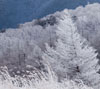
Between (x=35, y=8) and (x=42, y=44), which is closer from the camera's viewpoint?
(x=42, y=44)

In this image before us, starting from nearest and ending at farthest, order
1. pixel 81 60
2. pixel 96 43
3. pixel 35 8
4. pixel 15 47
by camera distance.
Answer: pixel 81 60
pixel 96 43
pixel 15 47
pixel 35 8

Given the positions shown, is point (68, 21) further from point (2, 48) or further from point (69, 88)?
point (2, 48)

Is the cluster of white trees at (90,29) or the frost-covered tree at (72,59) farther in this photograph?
the cluster of white trees at (90,29)

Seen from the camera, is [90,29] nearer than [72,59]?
No

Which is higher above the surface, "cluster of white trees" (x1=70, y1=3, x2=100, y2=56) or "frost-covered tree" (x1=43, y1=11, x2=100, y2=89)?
"cluster of white trees" (x1=70, y1=3, x2=100, y2=56)

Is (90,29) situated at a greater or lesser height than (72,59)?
greater

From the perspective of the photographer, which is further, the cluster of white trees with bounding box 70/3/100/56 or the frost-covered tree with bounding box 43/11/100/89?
the cluster of white trees with bounding box 70/3/100/56

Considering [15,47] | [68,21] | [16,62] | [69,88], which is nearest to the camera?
[69,88]

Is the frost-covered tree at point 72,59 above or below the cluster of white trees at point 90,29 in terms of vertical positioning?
below

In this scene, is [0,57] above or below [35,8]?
below

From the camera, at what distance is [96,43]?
A: 2970cm

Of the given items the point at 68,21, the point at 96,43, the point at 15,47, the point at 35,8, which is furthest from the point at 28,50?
the point at 35,8

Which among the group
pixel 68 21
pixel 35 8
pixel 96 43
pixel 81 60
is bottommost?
pixel 81 60

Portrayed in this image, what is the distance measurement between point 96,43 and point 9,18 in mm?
43784
